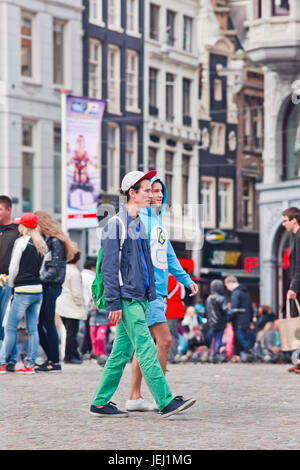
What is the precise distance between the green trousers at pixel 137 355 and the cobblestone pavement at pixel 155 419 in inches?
7.1

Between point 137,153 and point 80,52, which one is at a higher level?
point 80,52

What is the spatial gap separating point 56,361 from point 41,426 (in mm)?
6082

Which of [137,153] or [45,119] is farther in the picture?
[137,153]

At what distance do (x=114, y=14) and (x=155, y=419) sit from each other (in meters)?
33.6

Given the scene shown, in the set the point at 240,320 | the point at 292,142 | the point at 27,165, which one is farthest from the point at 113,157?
the point at 240,320

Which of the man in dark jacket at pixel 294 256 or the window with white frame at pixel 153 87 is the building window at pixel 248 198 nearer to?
the window with white frame at pixel 153 87

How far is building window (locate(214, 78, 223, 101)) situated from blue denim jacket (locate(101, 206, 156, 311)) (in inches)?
1578

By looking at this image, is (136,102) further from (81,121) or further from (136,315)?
Answer: (136,315)

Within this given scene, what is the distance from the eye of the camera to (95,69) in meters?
40.3

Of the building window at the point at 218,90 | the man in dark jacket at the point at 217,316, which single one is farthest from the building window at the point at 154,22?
the man in dark jacket at the point at 217,316

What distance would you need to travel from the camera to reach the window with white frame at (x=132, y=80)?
139 ft

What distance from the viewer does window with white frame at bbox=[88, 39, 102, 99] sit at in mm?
39969
